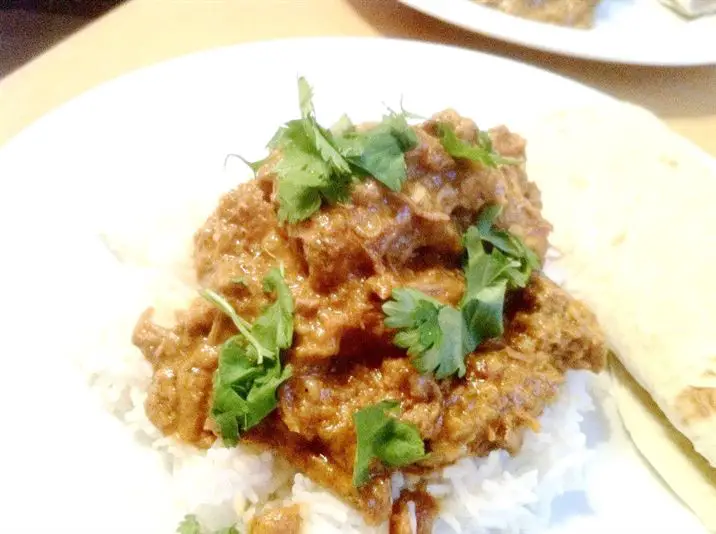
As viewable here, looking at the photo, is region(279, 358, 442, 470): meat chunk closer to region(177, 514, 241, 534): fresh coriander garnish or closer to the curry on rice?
the curry on rice

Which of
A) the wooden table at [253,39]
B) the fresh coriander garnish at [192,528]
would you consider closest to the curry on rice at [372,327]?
the fresh coriander garnish at [192,528]

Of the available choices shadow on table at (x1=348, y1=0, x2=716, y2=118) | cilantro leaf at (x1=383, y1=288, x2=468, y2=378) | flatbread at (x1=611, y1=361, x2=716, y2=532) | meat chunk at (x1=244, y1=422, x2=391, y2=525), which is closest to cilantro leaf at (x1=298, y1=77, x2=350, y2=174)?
cilantro leaf at (x1=383, y1=288, x2=468, y2=378)

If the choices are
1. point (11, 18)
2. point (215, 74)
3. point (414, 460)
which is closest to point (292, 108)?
point (215, 74)

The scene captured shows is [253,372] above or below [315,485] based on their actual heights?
above

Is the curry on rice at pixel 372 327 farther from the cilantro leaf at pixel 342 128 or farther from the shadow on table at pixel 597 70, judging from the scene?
the shadow on table at pixel 597 70

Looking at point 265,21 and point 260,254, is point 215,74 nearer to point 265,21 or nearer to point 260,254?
point 265,21

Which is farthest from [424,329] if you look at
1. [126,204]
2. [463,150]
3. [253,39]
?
[253,39]

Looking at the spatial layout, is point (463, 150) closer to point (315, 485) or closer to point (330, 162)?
point (330, 162)

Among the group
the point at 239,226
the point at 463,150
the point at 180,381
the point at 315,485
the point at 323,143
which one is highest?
the point at 323,143
